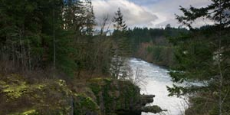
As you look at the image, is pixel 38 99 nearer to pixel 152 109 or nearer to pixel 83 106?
pixel 83 106

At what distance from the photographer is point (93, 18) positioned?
3042 cm

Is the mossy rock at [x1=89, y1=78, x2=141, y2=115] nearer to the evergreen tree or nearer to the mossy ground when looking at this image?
the mossy ground

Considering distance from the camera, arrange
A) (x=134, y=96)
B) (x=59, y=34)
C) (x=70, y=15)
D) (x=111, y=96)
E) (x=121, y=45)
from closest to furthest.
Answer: (x=59, y=34) → (x=111, y=96) → (x=70, y=15) → (x=134, y=96) → (x=121, y=45)

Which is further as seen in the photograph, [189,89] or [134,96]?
[134,96]

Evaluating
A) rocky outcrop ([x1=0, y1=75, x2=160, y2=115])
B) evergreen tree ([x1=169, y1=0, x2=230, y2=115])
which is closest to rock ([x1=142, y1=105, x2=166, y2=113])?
rocky outcrop ([x1=0, y1=75, x2=160, y2=115])

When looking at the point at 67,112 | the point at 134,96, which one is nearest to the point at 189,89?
the point at 67,112

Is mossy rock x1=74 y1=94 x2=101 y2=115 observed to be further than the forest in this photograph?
Yes

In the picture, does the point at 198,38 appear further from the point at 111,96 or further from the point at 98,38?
the point at 98,38

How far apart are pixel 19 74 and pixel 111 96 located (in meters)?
14.6

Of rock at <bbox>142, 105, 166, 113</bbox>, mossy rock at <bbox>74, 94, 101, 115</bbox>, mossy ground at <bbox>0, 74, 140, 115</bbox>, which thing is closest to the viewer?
mossy ground at <bbox>0, 74, 140, 115</bbox>

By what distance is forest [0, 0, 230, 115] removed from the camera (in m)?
10.4

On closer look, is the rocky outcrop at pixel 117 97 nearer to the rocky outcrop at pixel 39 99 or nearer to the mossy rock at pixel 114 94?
the mossy rock at pixel 114 94

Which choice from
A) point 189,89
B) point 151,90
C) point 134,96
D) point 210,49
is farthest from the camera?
point 151,90

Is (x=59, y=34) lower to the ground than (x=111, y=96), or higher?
higher
